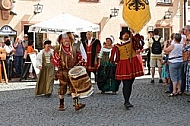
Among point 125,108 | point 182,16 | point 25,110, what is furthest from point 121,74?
point 182,16

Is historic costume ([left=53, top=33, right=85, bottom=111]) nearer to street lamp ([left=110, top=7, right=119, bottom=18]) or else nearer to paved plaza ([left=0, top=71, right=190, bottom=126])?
paved plaza ([left=0, top=71, right=190, bottom=126])

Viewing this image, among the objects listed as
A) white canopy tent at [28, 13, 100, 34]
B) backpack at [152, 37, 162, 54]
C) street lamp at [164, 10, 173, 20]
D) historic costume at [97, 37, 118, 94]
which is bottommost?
historic costume at [97, 37, 118, 94]

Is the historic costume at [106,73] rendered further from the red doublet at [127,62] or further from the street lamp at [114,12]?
the street lamp at [114,12]

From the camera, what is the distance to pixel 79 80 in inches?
333

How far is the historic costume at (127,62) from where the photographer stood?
8836mm

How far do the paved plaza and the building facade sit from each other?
8376 millimetres

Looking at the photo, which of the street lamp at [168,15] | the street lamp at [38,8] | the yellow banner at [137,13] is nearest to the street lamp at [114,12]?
the street lamp at [168,15]

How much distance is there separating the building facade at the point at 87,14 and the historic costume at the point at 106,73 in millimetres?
8744

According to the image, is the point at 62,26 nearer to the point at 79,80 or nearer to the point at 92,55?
the point at 92,55

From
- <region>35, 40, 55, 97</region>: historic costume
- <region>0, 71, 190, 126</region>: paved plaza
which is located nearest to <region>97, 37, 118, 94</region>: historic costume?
<region>0, 71, 190, 126</region>: paved plaza

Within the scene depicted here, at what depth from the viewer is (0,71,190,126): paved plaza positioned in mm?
7578

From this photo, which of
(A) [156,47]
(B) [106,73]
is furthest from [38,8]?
(B) [106,73]

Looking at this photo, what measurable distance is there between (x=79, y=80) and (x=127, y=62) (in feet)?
3.62

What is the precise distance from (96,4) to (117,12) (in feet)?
3.76
